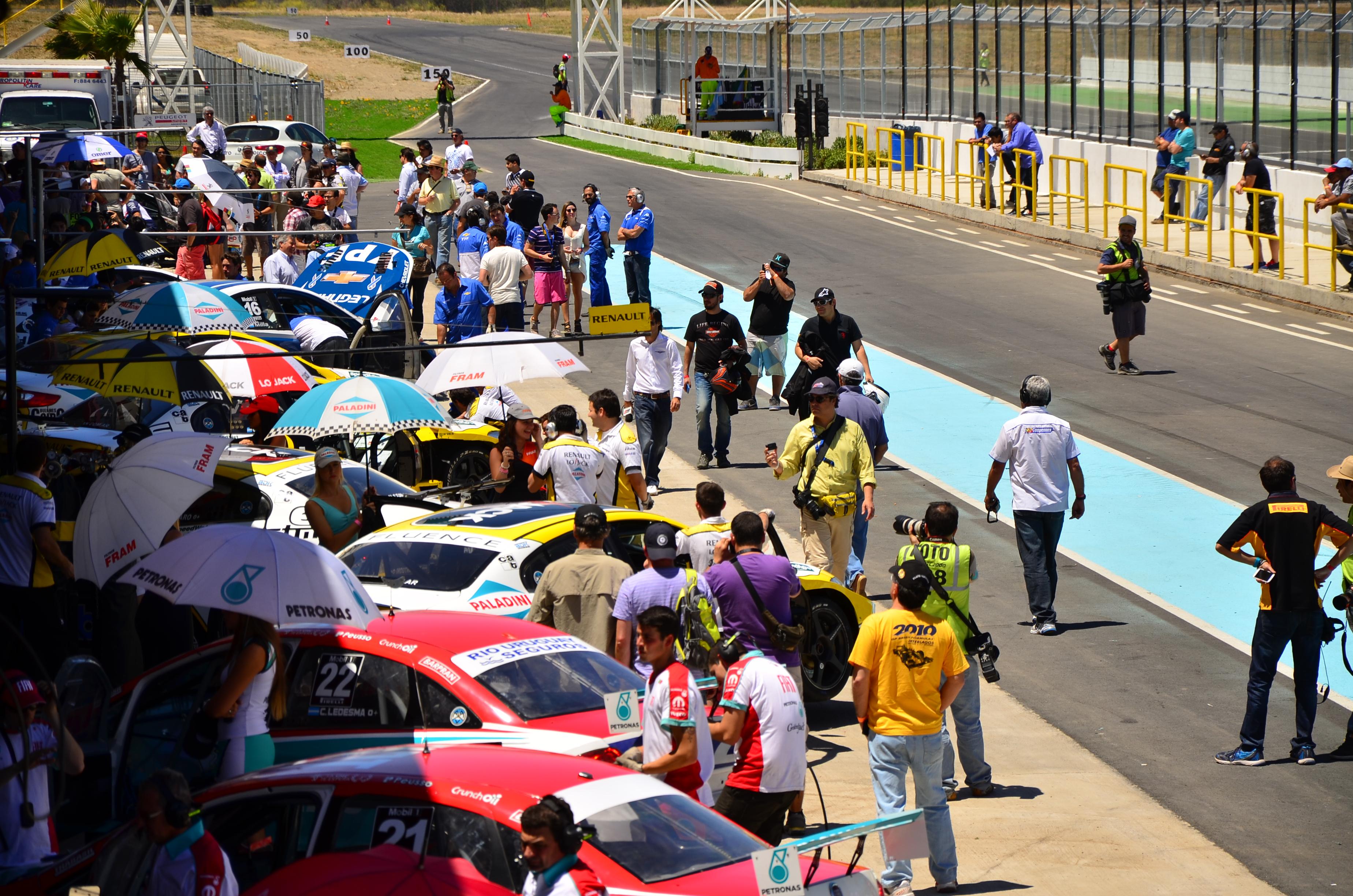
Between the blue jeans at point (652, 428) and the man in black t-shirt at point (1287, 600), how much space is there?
6.95m

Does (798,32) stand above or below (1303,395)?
above

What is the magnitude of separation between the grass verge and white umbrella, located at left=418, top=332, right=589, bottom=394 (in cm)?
2748

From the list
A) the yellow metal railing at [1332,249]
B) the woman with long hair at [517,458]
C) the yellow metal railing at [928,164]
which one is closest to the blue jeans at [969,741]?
the woman with long hair at [517,458]

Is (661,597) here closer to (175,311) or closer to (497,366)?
(497,366)

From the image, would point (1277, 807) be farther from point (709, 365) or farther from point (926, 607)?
point (709, 365)

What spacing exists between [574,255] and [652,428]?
7259 millimetres

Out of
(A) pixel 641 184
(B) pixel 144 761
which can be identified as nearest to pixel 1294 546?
(B) pixel 144 761

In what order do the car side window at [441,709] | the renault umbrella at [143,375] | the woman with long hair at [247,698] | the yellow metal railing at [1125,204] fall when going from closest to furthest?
the woman with long hair at [247,698], the car side window at [441,709], the renault umbrella at [143,375], the yellow metal railing at [1125,204]

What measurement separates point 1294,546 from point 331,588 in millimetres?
5887

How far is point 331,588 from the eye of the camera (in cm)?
712

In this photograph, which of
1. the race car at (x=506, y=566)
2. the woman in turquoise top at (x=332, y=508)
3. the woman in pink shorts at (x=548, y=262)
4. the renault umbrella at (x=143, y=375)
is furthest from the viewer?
the woman in pink shorts at (x=548, y=262)

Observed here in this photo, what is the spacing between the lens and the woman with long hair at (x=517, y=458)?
1273 cm

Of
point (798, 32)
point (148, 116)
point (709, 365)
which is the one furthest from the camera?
point (798, 32)

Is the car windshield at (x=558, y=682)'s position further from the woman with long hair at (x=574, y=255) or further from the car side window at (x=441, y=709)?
the woman with long hair at (x=574, y=255)
